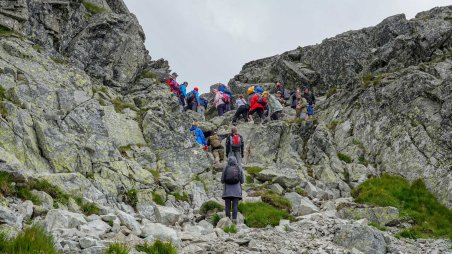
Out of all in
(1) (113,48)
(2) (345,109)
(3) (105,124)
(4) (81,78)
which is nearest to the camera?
(3) (105,124)

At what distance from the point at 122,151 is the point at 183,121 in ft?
27.2

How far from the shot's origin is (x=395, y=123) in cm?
3050

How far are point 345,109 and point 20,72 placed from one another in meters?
22.6

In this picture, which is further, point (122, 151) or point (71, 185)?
point (122, 151)

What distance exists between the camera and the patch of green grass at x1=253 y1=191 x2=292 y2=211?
22.7 m

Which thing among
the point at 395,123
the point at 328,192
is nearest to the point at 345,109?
the point at 395,123

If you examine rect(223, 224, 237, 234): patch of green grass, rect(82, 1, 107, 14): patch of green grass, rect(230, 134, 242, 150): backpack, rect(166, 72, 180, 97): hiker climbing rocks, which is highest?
rect(82, 1, 107, 14): patch of green grass

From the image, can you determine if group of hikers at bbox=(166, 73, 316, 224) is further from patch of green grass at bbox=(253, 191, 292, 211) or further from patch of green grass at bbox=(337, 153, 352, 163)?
patch of green grass at bbox=(337, 153, 352, 163)

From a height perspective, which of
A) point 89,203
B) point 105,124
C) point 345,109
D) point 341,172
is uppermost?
point 345,109

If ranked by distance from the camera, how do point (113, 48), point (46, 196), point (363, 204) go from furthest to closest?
point (113, 48) → point (363, 204) → point (46, 196)

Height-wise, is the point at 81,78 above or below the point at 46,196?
above

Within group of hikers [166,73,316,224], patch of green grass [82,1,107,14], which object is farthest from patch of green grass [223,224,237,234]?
patch of green grass [82,1,107,14]

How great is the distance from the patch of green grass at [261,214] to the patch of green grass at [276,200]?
58 centimetres

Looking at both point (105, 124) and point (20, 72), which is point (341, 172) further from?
point (20, 72)
